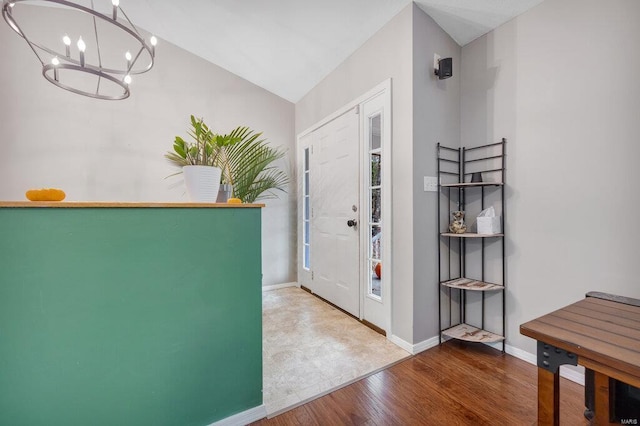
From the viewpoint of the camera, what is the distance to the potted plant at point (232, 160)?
1.37 metres

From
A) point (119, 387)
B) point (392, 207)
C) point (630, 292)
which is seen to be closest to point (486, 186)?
point (392, 207)

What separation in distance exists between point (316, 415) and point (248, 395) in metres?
0.37

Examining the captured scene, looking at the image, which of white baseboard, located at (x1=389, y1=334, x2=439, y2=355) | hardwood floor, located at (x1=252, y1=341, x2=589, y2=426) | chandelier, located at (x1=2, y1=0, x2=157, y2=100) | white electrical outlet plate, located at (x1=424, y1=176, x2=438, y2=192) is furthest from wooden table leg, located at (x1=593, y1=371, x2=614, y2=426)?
chandelier, located at (x1=2, y1=0, x2=157, y2=100)

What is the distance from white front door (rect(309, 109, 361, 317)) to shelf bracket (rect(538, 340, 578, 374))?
1.71m

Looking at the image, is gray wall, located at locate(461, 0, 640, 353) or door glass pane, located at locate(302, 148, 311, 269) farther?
door glass pane, located at locate(302, 148, 311, 269)

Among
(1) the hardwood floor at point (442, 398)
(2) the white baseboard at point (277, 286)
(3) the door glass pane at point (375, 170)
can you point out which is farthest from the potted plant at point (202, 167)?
(2) the white baseboard at point (277, 286)

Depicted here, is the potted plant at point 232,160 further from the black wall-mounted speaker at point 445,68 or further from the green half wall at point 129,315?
the black wall-mounted speaker at point 445,68

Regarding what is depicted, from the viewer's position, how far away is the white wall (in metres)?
2.64

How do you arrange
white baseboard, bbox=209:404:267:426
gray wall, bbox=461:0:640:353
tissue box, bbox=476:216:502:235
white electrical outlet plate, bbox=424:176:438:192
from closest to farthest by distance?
1. white baseboard, bbox=209:404:267:426
2. gray wall, bbox=461:0:640:353
3. tissue box, bbox=476:216:502:235
4. white electrical outlet plate, bbox=424:176:438:192

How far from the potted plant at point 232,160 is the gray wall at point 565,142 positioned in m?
1.82

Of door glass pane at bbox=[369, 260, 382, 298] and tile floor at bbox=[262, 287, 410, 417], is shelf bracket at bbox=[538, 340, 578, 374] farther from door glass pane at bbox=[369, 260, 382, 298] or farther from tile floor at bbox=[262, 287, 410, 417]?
door glass pane at bbox=[369, 260, 382, 298]

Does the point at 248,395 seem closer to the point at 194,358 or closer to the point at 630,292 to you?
the point at 194,358

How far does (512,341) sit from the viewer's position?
6.48 ft

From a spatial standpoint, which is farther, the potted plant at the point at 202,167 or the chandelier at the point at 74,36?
the chandelier at the point at 74,36
